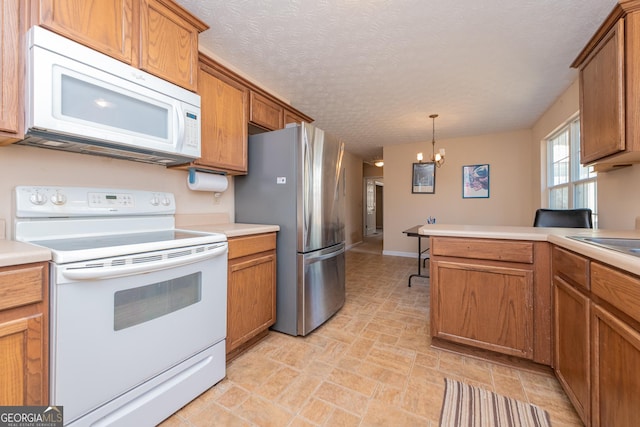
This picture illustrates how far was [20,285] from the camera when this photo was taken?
0.92 meters

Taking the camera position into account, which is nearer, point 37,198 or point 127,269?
point 127,269

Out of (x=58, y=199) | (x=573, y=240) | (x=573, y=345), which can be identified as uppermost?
(x=58, y=199)

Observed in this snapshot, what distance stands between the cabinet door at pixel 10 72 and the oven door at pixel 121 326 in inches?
25.0

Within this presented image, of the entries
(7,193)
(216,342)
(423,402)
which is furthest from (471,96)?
(7,193)

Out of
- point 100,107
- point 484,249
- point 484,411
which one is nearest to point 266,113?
point 100,107

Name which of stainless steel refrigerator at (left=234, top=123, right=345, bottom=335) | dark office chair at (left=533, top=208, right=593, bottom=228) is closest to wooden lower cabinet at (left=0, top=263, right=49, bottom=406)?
stainless steel refrigerator at (left=234, top=123, right=345, bottom=335)

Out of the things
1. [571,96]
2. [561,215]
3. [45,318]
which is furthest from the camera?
[571,96]

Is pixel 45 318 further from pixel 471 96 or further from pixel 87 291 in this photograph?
pixel 471 96

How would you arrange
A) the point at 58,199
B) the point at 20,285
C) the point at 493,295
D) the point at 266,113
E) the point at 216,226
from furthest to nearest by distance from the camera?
the point at 266,113
the point at 216,226
the point at 493,295
the point at 58,199
the point at 20,285

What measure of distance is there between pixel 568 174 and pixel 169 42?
444 cm

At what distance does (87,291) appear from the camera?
1043mm

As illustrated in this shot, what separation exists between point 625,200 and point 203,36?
3.50m

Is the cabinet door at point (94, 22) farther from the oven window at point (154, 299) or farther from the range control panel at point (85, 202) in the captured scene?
the oven window at point (154, 299)

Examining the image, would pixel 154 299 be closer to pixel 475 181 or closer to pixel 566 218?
pixel 566 218
